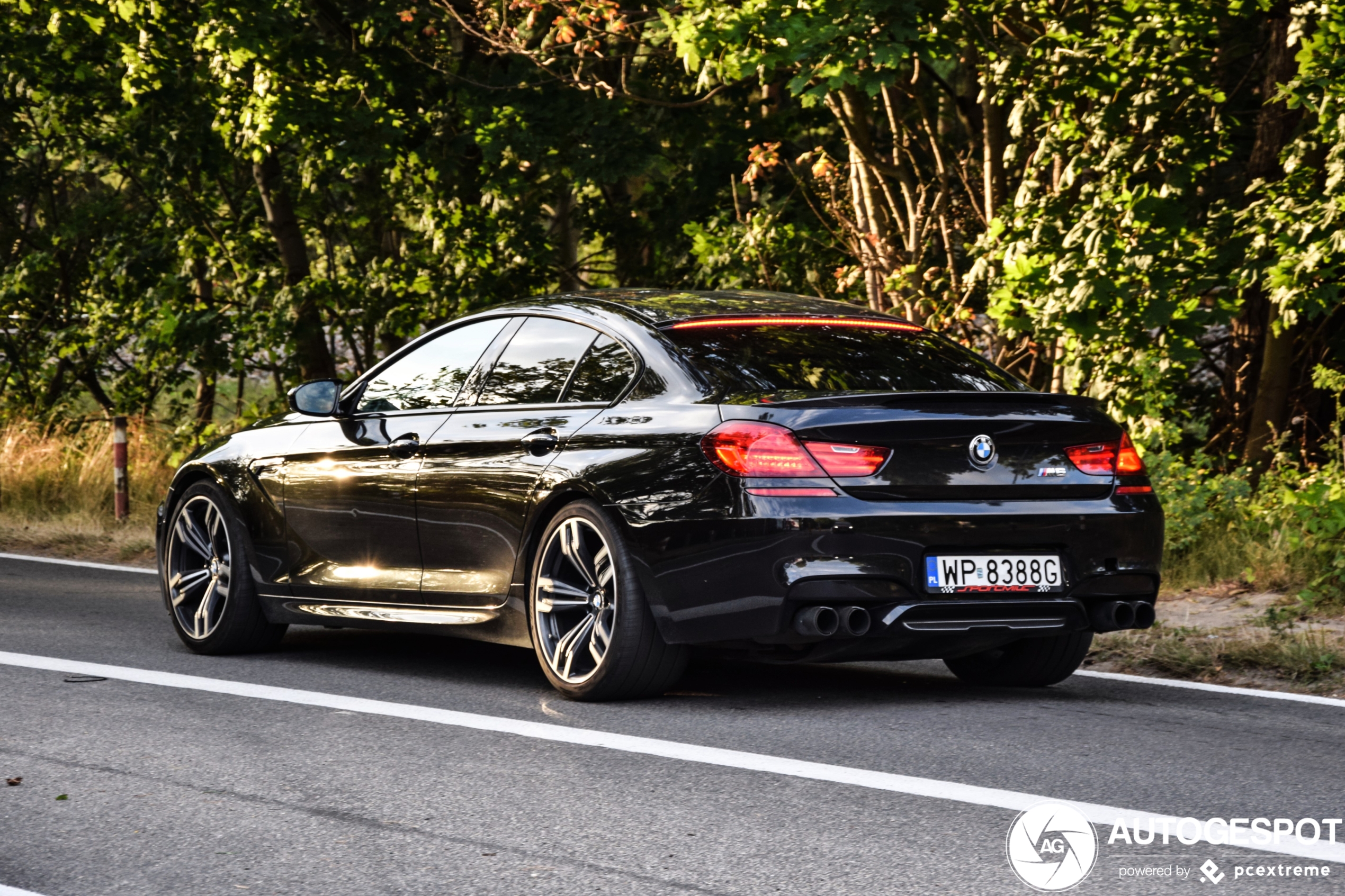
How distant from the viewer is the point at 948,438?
6.02 metres

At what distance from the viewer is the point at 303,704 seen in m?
6.45

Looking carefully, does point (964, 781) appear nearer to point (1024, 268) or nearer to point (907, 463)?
point (907, 463)

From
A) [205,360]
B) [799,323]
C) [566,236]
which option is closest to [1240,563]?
[799,323]

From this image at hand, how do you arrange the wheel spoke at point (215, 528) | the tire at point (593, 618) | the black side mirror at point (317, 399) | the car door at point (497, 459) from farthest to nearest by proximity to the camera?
the wheel spoke at point (215, 528), the black side mirror at point (317, 399), the car door at point (497, 459), the tire at point (593, 618)

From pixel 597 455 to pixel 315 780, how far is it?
171 centimetres

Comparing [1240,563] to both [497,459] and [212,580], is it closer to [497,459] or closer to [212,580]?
[497,459]

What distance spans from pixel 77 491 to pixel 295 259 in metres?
4.49

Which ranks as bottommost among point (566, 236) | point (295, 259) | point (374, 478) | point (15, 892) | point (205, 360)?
→ point (15, 892)

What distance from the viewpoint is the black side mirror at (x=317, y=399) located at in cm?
771

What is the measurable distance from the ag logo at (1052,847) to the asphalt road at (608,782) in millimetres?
41

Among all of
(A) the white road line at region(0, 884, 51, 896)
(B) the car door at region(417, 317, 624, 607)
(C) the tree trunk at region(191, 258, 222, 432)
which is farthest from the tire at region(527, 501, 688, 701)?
(C) the tree trunk at region(191, 258, 222, 432)

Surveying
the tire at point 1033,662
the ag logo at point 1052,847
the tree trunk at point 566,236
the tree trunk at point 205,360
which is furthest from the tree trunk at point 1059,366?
the tree trunk at point 205,360

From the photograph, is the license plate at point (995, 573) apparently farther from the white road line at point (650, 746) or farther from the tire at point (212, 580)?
the tire at point (212, 580)

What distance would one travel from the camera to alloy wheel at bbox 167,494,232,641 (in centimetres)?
803
